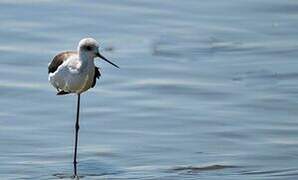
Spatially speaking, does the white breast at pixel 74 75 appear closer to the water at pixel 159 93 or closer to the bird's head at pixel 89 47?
the bird's head at pixel 89 47

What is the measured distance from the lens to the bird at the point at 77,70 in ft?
32.4

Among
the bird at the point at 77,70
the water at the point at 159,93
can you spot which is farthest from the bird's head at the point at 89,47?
A: the water at the point at 159,93

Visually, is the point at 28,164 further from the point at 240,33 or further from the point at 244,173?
the point at 240,33

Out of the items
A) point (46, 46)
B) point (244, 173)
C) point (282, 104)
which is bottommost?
point (244, 173)

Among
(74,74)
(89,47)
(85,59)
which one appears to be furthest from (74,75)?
(89,47)

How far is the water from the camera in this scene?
966 centimetres

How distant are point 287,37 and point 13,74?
347 centimetres

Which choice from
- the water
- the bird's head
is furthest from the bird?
the water

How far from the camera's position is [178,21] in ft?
47.2

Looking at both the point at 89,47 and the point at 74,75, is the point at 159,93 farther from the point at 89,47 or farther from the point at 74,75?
the point at 89,47

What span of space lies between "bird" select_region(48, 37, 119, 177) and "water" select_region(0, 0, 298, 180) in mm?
477

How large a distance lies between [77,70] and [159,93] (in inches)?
73.3

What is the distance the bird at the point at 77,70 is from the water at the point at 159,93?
18.8 inches

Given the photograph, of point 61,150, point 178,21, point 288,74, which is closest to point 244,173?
point 61,150
